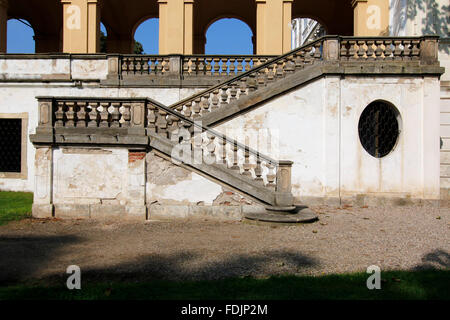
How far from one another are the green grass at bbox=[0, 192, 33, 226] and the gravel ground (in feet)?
1.95

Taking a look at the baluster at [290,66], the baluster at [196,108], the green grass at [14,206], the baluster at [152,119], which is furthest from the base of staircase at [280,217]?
the green grass at [14,206]

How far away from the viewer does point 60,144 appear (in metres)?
7.49

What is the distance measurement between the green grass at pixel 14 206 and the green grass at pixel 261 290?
452 cm

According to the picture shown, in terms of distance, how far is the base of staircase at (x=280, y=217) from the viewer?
7035 mm

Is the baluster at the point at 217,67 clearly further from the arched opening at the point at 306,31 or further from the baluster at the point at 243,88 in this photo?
the arched opening at the point at 306,31

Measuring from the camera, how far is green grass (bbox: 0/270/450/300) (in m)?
3.34

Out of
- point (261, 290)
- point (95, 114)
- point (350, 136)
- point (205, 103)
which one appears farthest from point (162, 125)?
point (350, 136)

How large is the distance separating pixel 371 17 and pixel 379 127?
6207 millimetres

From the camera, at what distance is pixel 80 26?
13.5 m

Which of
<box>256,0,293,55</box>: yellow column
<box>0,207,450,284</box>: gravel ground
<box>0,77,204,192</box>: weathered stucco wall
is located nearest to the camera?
<box>0,207,450,284</box>: gravel ground

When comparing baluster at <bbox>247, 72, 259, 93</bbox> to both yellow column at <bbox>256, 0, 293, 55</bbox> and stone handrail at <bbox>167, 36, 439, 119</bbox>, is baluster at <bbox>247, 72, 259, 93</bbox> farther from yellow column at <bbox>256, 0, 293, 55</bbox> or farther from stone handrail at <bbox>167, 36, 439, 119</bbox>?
yellow column at <bbox>256, 0, 293, 55</bbox>

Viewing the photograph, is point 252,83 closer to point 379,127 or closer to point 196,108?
point 196,108

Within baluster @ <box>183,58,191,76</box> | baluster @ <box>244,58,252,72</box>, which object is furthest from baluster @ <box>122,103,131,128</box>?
baluster @ <box>244,58,252,72</box>
